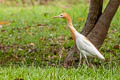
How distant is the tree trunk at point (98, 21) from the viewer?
17.9ft

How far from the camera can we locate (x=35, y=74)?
4.18m

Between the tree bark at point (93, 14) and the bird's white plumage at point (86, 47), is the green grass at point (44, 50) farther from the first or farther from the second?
the tree bark at point (93, 14)

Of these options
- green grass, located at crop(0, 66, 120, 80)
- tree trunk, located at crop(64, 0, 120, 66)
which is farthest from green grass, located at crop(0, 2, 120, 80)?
tree trunk, located at crop(64, 0, 120, 66)

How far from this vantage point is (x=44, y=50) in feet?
22.0

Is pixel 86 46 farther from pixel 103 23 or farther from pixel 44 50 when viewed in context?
pixel 44 50

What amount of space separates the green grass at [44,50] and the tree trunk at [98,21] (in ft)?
1.63

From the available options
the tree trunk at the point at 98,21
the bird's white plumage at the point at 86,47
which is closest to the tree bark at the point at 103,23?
the tree trunk at the point at 98,21

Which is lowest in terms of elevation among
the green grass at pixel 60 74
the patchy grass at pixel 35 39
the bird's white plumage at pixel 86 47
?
the patchy grass at pixel 35 39

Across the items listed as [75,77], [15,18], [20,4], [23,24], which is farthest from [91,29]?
[20,4]

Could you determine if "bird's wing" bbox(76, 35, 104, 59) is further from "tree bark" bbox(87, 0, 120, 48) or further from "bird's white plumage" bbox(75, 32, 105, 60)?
"tree bark" bbox(87, 0, 120, 48)

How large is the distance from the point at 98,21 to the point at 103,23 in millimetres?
101

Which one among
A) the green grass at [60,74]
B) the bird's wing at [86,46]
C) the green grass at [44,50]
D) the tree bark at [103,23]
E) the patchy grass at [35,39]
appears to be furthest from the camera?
the patchy grass at [35,39]

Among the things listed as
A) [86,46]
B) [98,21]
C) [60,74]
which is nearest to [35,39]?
[98,21]

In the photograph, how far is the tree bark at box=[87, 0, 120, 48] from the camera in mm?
5430
